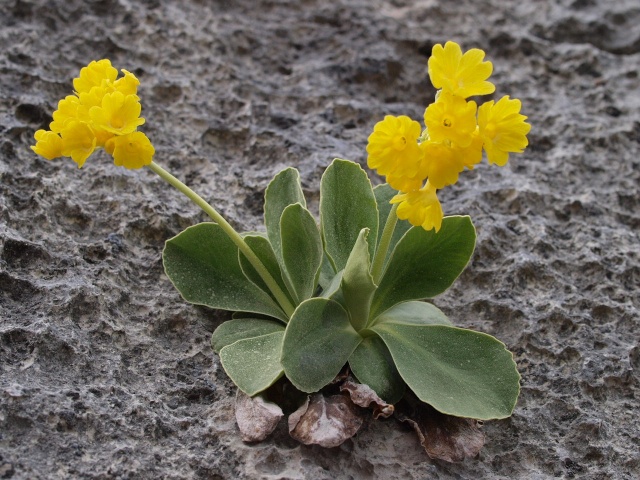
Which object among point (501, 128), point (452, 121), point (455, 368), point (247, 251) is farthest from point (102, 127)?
point (455, 368)

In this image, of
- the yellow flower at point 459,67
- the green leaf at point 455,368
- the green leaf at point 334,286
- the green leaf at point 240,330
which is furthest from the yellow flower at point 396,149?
the green leaf at point 240,330

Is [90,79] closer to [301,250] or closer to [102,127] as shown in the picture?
[102,127]

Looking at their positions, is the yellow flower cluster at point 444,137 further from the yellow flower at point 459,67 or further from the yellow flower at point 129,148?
the yellow flower at point 129,148

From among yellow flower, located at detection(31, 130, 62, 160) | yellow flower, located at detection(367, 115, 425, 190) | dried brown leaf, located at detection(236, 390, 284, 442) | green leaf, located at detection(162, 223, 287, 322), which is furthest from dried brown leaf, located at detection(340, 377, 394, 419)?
yellow flower, located at detection(31, 130, 62, 160)

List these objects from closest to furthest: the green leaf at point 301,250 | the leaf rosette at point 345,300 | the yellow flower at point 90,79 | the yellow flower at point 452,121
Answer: the yellow flower at point 452,121, the yellow flower at point 90,79, the leaf rosette at point 345,300, the green leaf at point 301,250

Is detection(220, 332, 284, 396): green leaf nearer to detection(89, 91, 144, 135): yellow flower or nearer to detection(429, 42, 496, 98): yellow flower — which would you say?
detection(89, 91, 144, 135): yellow flower

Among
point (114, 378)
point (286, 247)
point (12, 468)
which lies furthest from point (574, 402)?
point (12, 468)

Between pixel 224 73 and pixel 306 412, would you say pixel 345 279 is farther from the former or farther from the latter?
pixel 224 73
